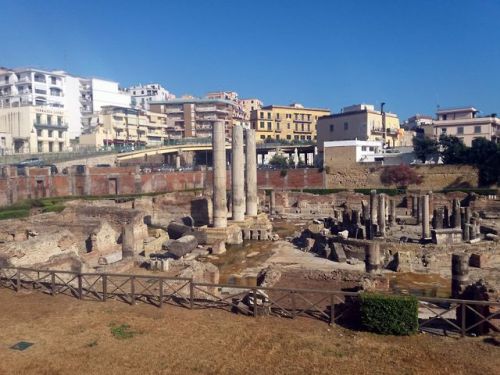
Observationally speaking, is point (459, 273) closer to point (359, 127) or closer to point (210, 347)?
point (210, 347)

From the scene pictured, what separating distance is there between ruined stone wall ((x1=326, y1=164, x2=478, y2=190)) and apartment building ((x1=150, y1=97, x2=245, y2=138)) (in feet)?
108

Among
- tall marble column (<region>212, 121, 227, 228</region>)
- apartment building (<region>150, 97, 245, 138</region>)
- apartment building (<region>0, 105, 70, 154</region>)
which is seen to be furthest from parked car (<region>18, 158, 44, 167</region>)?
apartment building (<region>150, 97, 245, 138</region>)

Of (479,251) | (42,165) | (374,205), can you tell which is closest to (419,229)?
(374,205)

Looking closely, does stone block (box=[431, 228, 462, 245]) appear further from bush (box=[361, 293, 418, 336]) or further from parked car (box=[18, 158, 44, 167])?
parked car (box=[18, 158, 44, 167])

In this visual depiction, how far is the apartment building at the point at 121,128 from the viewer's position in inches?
2699

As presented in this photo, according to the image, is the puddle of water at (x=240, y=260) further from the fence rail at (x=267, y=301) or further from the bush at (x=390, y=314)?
the bush at (x=390, y=314)

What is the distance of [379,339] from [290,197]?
36760 millimetres

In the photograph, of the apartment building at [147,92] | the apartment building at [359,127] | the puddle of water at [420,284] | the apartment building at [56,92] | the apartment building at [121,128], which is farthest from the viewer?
the apartment building at [147,92]

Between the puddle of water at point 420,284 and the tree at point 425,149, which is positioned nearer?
the puddle of water at point 420,284

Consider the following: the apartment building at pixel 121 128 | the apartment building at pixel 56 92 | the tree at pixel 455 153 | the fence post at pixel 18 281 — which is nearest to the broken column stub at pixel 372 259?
the fence post at pixel 18 281

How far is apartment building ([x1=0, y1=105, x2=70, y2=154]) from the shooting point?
5950 centimetres

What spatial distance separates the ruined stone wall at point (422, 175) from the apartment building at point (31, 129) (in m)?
36.2

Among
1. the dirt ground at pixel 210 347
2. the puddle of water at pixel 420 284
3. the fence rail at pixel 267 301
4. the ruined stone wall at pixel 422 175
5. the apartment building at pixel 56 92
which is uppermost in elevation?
the apartment building at pixel 56 92

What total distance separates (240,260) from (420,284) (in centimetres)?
933
